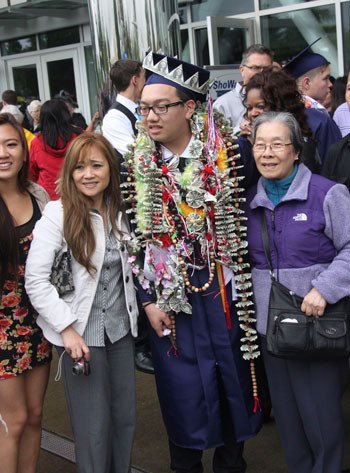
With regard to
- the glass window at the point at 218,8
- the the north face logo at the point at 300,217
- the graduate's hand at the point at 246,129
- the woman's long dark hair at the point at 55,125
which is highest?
the glass window at the point at 218,8

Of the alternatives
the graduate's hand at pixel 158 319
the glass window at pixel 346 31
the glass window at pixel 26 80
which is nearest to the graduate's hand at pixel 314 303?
the graduate's hand at pixel 158 319

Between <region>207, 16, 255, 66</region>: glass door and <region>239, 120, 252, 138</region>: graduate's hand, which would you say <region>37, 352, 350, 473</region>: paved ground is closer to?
<region>239, 120, 252, 138</region>: graduate's hand

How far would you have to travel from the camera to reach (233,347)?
3.13m

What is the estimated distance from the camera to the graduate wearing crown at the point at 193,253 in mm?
3037

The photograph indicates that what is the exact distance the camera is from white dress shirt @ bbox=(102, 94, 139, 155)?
179 inches

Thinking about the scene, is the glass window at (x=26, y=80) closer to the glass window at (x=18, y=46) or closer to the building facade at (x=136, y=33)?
the building facade at (x=136, y=33)

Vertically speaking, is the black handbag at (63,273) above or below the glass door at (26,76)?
below

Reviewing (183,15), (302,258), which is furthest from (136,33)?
(183,15)

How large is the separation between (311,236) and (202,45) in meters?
9.69

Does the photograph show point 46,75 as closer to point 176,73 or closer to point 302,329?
point 176,73

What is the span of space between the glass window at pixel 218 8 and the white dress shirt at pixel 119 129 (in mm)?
7193

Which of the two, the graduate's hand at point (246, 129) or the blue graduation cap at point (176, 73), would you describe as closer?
the blue graduation cap at point (176, 73)

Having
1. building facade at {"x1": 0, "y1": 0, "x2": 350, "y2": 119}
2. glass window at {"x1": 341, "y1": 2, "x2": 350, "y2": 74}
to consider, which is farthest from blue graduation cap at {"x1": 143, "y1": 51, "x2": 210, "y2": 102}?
glass window at {"x1": 341, "y1": 2, "x2": 350, "y2": 74}

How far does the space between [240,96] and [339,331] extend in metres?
2.46
